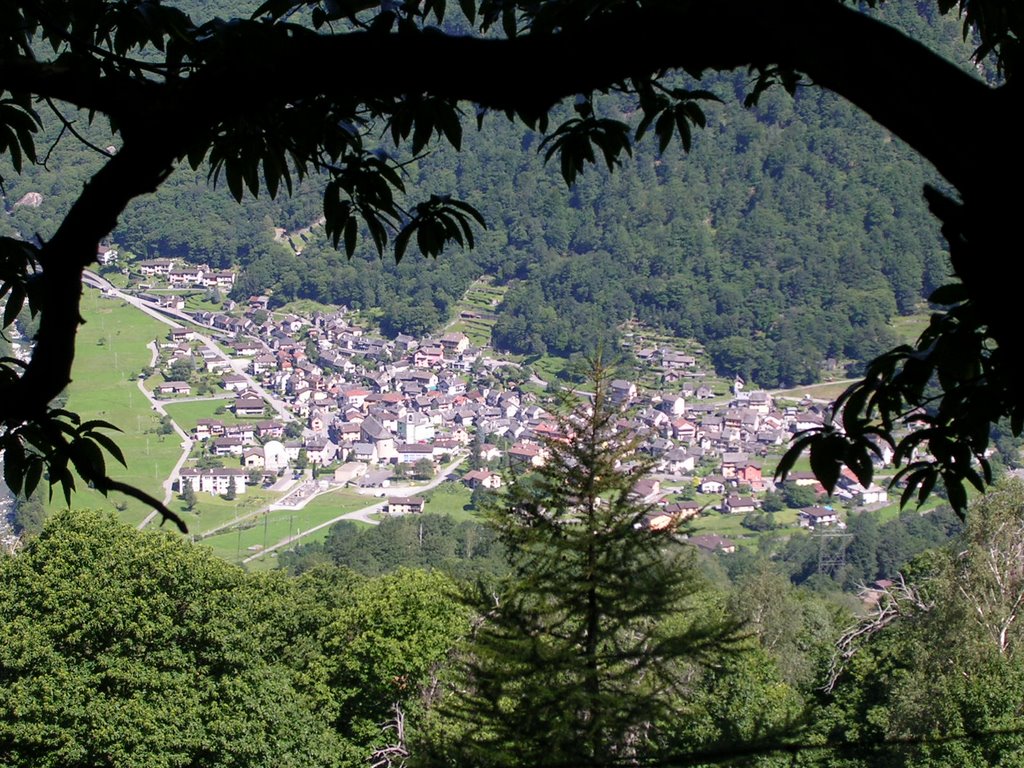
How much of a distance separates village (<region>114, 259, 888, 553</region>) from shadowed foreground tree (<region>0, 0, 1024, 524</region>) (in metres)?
27.7

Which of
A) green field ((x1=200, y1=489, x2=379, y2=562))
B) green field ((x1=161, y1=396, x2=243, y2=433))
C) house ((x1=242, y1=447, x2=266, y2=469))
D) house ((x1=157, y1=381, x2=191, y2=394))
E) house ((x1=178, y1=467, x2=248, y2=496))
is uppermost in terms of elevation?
house ((x1=157, y1=381, x2=191, y2=394))

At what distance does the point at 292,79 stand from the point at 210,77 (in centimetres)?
7

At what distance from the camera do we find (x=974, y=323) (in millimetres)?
926

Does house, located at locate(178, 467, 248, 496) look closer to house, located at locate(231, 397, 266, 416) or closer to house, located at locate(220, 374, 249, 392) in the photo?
house, located at locate(231, 397, 266, 416)

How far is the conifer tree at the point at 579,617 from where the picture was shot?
12.0 ft

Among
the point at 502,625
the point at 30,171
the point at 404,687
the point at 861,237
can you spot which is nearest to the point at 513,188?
the point at 861,237

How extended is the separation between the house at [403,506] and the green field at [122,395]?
639 centimetres

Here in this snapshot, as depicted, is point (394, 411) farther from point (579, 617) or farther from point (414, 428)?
point (579, 617)

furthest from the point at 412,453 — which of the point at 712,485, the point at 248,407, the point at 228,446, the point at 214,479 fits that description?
the point at 712,485

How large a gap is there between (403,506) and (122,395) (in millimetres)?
12524

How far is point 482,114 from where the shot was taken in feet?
4.06

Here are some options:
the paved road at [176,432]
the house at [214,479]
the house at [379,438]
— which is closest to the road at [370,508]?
the house at [214,479]

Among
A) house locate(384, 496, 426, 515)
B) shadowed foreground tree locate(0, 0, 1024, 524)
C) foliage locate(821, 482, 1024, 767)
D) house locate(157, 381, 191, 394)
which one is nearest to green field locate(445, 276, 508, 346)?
house locate(157, 381, 191, 394)

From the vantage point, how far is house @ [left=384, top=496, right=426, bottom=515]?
31625mm
